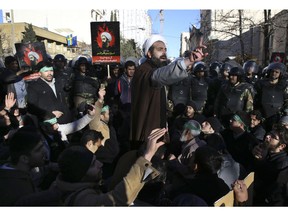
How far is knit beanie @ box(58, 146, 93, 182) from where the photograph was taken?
187 cm

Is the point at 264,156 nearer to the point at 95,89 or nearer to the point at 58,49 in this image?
the point at 95,89

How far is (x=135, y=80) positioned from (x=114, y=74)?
21.8ft

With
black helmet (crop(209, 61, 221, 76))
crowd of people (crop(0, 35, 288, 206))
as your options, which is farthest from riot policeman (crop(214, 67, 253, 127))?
black helmet (crop(209, 61, 221, 76))

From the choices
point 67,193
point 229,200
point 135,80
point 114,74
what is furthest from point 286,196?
point 114,74

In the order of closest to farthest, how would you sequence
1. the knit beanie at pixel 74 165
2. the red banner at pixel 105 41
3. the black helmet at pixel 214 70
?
the knit beanie at pixel 74 165 < the red banner at pixel 105 41 < the black helmet at pixel 214 70

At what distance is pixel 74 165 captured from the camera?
189 centimetres

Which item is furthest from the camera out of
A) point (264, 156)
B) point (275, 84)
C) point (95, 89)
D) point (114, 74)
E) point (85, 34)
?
point (85, 34)

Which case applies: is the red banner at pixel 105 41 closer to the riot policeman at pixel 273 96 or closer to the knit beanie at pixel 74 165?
the riot policeman at pixel 273 96

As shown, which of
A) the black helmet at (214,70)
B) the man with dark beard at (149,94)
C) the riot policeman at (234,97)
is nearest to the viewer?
the man with dark beard at (149,94)

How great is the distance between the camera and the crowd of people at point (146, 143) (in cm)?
187

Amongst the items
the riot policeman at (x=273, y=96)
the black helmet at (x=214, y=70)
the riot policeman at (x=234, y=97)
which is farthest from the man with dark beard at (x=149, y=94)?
the black helmet at (x=214, y=70)

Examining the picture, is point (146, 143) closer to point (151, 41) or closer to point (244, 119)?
point (151, 41)

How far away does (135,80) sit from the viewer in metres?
2.38

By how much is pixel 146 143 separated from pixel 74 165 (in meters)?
0.51
